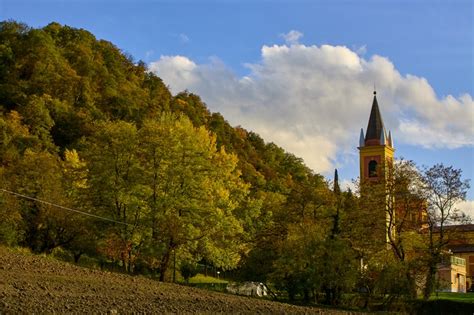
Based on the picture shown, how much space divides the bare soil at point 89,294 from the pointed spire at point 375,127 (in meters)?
70.9

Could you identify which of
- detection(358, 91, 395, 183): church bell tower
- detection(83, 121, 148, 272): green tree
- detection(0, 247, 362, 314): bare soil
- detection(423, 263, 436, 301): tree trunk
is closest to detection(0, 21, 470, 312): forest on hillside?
detection(83, 121, 148, 272): green tree

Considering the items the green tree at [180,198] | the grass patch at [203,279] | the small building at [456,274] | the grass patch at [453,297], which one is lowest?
the grass patch at [453,297]

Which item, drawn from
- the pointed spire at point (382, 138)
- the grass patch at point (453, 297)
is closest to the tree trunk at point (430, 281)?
the grass patch at point (453, 297)

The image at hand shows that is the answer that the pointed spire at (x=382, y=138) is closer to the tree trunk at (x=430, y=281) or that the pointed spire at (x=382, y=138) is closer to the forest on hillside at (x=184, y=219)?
the forest on hillside at (x=184, y=219)

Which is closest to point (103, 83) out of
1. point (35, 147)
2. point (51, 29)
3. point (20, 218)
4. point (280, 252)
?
point (51, 29)

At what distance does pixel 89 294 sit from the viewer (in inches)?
1005

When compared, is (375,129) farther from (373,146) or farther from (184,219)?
(184,219)

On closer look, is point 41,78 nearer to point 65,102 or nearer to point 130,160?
point 65,102

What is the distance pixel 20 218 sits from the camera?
141 feet

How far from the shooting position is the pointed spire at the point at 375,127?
99750mm

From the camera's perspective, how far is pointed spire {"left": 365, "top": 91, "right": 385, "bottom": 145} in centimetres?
9975

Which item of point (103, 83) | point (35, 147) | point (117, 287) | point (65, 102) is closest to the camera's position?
point (117, 287)

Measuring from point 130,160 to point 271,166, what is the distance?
246 ft

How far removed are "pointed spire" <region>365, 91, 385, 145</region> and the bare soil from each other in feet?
233
